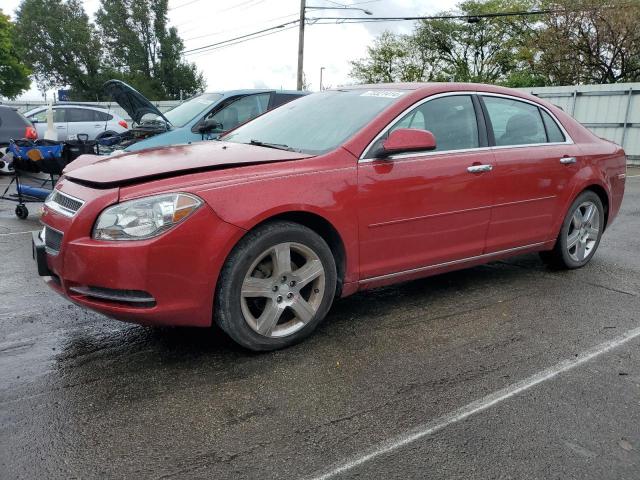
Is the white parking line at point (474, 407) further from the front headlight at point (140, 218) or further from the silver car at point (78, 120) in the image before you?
the silver car at point (78, 120)

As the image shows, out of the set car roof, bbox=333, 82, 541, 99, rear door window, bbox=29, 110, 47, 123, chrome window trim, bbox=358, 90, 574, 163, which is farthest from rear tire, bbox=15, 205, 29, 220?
rear door window, bbox=29, 110, 47, 123

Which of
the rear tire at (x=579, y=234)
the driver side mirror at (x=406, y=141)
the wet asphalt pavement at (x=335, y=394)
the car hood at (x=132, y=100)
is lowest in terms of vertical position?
the wet asphalt pavement at (x=335, y=394)

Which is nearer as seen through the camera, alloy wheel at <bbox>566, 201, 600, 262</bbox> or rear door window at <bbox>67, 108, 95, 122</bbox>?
alloy wheel at <bbox>566, 201, 600, 262</bbox>

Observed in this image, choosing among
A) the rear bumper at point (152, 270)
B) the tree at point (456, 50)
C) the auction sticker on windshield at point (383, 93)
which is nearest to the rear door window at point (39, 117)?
the auction sticker on windshield at point (383, 93)

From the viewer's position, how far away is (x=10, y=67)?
5716cm

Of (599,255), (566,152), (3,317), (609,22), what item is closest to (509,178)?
(566,152)

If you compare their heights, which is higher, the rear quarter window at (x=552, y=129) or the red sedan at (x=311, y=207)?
the rear quarter window at (x=552, y=129)

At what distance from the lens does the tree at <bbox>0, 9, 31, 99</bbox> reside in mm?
55500

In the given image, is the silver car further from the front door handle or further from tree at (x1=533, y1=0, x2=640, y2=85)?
tree at (x1=533, y1=0, x2=640, y2=85)

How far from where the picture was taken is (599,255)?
577 cm

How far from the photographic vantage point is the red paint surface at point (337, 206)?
2863 mm

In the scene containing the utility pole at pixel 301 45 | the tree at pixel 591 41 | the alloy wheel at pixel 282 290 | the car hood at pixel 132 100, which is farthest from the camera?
the tree at pixel 591 41

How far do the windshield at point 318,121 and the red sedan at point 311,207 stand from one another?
0.02 meters

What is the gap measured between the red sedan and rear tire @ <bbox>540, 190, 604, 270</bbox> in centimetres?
5
